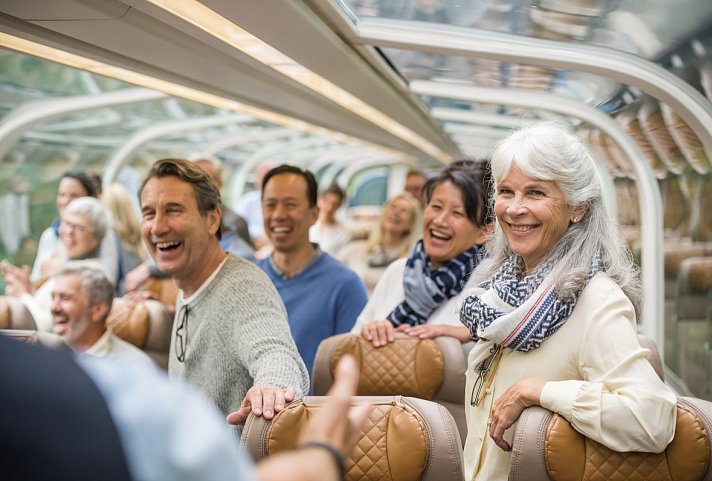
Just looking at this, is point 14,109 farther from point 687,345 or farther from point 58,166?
point 687,345

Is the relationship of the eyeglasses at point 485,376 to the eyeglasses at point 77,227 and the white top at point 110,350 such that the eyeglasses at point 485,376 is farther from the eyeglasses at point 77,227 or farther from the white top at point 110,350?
the eyeglasses at point 77,227

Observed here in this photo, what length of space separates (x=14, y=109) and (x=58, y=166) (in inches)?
122

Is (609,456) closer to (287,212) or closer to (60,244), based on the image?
(287,212)

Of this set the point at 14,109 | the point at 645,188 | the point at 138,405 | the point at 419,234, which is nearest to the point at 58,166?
the point at 14,109

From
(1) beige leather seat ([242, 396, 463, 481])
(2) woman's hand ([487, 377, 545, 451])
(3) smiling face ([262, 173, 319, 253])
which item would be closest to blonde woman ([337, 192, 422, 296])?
(3) smiling face ([262, 173, 319, 253])

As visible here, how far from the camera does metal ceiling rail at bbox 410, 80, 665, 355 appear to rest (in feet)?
23.7

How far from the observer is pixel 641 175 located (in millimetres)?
7438

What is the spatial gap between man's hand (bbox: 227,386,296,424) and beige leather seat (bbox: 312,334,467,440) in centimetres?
114

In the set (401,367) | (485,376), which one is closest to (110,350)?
(401,367)

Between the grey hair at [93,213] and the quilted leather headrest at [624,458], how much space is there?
452 cm

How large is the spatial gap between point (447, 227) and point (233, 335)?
4.88ft

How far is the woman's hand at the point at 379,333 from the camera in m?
3.80

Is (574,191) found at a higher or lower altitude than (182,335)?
higher

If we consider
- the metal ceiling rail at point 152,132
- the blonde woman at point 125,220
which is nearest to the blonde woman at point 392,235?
the blonde woman at point 125,220
